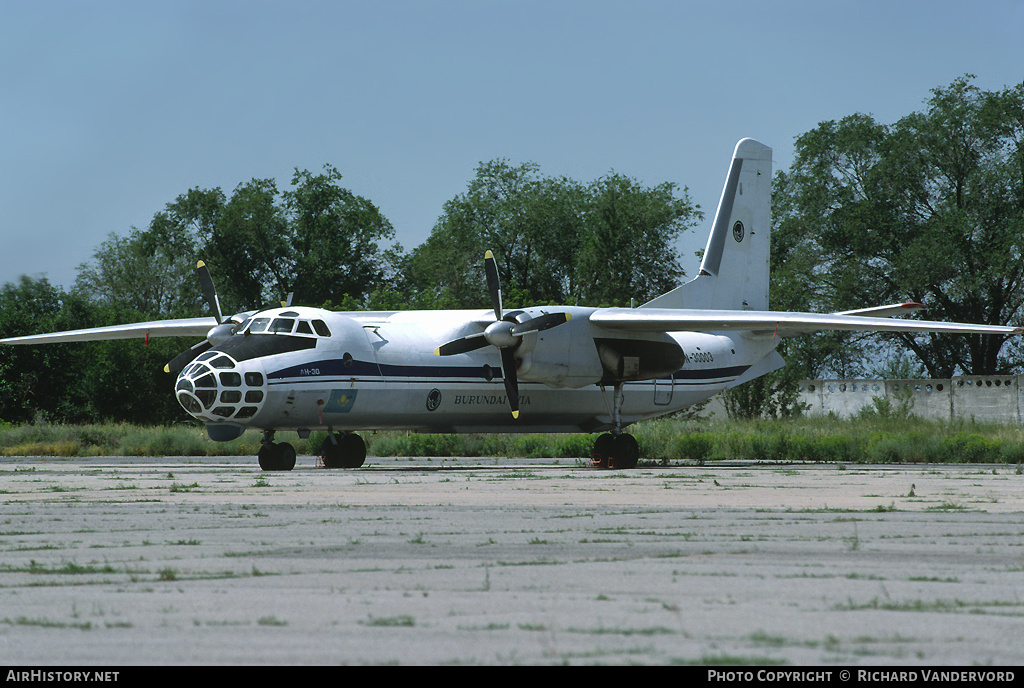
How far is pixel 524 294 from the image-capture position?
66.1 metres

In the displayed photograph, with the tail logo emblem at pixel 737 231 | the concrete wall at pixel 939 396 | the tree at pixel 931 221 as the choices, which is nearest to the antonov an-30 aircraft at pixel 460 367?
the tail logo emblem at pixel 737 231

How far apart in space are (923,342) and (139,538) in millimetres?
59876

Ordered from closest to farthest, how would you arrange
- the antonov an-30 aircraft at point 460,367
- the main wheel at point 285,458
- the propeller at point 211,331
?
the antonov an-30 aircraft at point 460,367 → the main wheel at point 285,458 → the propeller at point 211,331

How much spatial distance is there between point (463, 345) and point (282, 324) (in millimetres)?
3897

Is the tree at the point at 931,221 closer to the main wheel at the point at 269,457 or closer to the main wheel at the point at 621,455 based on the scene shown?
the main wheel at the point at 621,455

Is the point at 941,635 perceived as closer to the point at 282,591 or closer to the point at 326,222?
the point at 282,591

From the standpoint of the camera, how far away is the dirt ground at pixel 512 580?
5.23 meters

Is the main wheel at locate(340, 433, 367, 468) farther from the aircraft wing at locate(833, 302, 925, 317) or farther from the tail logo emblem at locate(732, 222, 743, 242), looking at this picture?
→ the tail logo emblem at locate(732, 222, 743, 242)

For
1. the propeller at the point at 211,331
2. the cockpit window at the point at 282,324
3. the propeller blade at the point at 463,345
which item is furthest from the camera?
the propeller at the point at 211,331

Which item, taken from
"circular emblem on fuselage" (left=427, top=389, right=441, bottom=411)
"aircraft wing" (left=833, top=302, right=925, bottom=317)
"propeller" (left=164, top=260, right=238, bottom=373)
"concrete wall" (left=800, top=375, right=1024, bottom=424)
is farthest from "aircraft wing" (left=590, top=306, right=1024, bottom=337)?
"concrete wall" (left=800, top=375, right=1024, bottom=424)

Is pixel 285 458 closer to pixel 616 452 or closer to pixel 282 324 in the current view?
pixel 282 324

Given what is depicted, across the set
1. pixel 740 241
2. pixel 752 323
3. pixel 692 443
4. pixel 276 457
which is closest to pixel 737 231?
pixel 740 241

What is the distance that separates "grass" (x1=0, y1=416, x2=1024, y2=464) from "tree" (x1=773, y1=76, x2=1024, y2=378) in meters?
24.0

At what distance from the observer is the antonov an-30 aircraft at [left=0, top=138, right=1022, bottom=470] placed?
2296 centimetres
